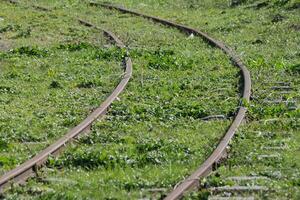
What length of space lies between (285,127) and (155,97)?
8.37ft

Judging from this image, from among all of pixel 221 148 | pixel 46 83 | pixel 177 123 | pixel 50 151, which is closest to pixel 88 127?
pixel 177 123

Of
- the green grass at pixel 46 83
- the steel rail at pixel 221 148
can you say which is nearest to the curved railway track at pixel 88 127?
the steel rail at pixel 221 148

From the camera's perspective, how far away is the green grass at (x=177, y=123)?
8.42m

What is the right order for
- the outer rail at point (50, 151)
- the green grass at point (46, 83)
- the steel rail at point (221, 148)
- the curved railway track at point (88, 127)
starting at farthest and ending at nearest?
the green grass at point (46, 83), the outer rail at point (50, 151), the curved railway track at point (88, 127), the steel rail at point (221, 148)

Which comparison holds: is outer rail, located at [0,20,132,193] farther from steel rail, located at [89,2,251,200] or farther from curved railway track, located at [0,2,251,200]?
steel rail, located at [89,2,251,200]

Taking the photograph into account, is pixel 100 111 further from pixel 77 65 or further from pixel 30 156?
pixel 77 65

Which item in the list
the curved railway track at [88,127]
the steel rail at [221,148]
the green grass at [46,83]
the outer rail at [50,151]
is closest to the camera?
the steel rail at [221,148]

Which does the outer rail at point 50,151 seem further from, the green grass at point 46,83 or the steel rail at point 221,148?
the steel rail at point 221,148

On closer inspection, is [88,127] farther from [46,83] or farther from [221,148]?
[46,83]

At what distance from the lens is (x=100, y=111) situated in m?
11.4

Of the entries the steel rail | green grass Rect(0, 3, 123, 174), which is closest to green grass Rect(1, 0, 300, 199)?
the steel rail

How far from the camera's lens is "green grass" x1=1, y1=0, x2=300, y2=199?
8.42m

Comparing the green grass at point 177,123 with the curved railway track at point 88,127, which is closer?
the curved railway track at point 88,127

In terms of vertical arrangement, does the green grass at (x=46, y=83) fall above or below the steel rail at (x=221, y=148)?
below
